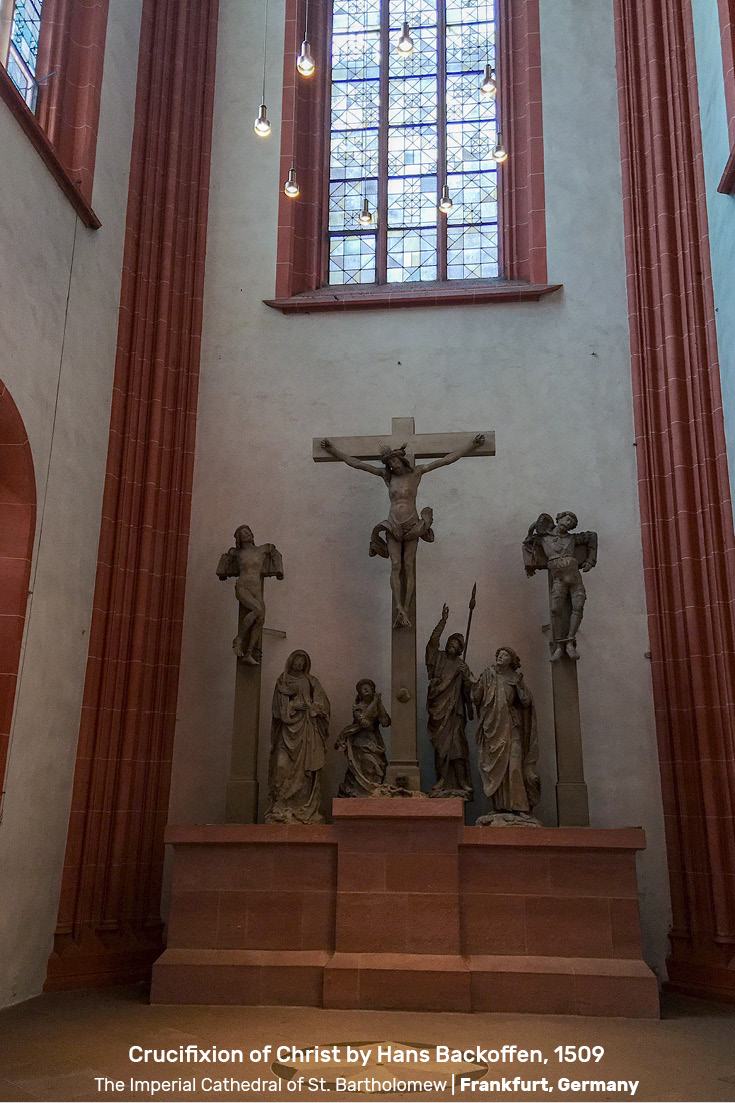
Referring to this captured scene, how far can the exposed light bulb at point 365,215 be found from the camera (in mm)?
11594

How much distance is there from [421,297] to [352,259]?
142 centimetres

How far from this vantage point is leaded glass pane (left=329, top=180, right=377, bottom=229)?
11992mm

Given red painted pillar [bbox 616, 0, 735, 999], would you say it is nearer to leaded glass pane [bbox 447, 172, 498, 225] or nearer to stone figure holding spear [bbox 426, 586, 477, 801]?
leaded glass pane [bbox 447, 172, 498, 225]

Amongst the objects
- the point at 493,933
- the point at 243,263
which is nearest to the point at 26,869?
the point at 493,933

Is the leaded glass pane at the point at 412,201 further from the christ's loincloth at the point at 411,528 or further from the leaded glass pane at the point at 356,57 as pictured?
the christ's loincloth at the point at 411,528

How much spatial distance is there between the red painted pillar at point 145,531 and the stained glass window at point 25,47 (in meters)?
1.31

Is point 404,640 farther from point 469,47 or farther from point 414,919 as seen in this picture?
point 469,47

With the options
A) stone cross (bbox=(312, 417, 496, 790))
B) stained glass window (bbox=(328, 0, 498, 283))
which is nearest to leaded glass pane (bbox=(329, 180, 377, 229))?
stained glass window (bbox=(328, 0, 498, 283))

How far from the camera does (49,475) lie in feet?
27.8

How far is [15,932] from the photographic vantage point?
776 centimetres

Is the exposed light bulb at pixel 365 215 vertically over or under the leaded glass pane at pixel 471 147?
under

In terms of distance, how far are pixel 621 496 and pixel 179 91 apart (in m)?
6.57

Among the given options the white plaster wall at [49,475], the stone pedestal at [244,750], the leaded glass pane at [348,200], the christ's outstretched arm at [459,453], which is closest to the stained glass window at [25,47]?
the white plaster wall at [49,475]

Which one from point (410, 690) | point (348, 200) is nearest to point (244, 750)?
point (410, 690)
